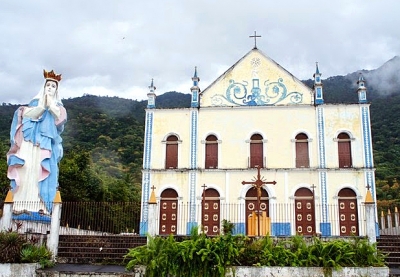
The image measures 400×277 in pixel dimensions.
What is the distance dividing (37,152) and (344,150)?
13.1m

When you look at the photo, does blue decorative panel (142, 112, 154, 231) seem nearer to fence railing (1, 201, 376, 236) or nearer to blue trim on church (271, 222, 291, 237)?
fence railing (1, 201, 376, 236)

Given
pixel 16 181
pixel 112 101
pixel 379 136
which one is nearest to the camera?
pixel 16 181

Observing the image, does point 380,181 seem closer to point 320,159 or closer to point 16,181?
point 320,159

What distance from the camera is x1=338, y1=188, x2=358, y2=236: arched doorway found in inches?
772

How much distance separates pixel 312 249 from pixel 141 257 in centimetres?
414

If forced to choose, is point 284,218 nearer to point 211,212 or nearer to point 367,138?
point 211,212

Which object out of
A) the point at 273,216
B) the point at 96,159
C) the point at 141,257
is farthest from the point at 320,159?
the point at 96,159

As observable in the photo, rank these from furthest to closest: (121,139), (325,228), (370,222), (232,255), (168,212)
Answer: (121,139)
(168,212)
(325,228)
(370,222)
(232,255)

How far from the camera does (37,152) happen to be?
17109mm

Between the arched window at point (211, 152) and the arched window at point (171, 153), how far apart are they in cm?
147

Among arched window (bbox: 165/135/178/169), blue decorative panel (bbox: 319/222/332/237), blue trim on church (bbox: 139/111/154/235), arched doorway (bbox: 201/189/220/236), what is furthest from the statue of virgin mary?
blue decorative panel (bbox: 319/222/332/237)

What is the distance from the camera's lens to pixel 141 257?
10875 millimetres

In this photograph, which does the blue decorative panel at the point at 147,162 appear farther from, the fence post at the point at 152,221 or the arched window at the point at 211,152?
the fence post at the point at 152,221

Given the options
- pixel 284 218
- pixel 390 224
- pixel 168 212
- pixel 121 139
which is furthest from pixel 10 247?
pixel 121 139
